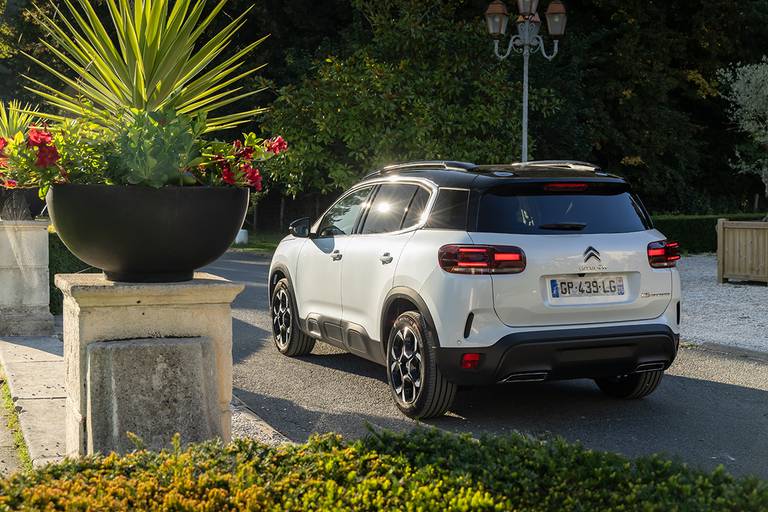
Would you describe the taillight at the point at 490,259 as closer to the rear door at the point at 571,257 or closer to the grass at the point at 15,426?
the rear door at the point at 571,257

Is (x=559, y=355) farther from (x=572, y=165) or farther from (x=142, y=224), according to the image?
(x=142, y=224)

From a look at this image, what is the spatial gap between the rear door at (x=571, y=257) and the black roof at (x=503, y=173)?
67 mm

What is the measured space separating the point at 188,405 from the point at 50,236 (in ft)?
28.2

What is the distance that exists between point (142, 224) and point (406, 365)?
114 inches

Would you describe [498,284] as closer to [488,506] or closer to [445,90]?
[488,506]

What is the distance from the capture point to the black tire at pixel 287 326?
9219mm

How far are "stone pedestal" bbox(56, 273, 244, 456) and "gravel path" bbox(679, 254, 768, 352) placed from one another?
6.82 meters

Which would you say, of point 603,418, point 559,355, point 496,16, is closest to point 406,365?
point 559,355

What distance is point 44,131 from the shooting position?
4574mm

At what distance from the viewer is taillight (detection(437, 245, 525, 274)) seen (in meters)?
6.39

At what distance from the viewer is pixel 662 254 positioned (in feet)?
22.7

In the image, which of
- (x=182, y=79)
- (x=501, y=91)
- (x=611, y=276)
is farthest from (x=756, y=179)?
(x=182, y=79)

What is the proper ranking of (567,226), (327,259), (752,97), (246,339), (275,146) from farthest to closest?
(752,97)
(246,339)
(327,259)
(567,226)
(275,146)

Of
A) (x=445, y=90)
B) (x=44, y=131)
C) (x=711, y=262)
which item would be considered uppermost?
(x=445, y=90)
